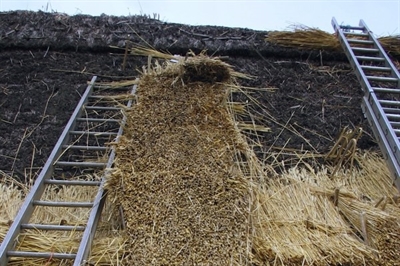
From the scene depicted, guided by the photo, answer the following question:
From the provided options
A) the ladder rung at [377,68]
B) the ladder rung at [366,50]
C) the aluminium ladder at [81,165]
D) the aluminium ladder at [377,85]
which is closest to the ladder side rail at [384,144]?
the aluminium ladder at [377,85]

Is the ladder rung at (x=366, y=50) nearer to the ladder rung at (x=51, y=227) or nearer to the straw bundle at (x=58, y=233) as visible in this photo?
the straw bundle at (x=58, y=233)

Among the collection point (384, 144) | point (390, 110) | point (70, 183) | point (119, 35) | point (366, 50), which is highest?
point (119, 35)

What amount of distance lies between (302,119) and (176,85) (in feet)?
3.41

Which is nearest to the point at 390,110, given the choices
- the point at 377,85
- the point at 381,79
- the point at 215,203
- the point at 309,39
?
the point at 381,79

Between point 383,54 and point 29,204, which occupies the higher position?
point 383,54

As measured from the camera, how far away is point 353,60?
4438 millimetres

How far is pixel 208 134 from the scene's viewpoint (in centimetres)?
321

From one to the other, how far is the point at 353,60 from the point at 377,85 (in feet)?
1.18

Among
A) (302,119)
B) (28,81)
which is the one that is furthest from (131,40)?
(302,119)

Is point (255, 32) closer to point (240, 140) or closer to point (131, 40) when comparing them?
point (131, 40)

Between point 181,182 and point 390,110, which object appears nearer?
point 181,182

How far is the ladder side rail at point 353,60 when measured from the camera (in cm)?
402

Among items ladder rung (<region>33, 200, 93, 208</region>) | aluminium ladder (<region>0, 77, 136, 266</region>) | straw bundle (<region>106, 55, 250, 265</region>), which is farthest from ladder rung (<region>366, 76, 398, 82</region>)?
ladder rung (<region>33, 200, 93, 208</region>)

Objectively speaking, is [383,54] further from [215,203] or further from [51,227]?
[51,227]
